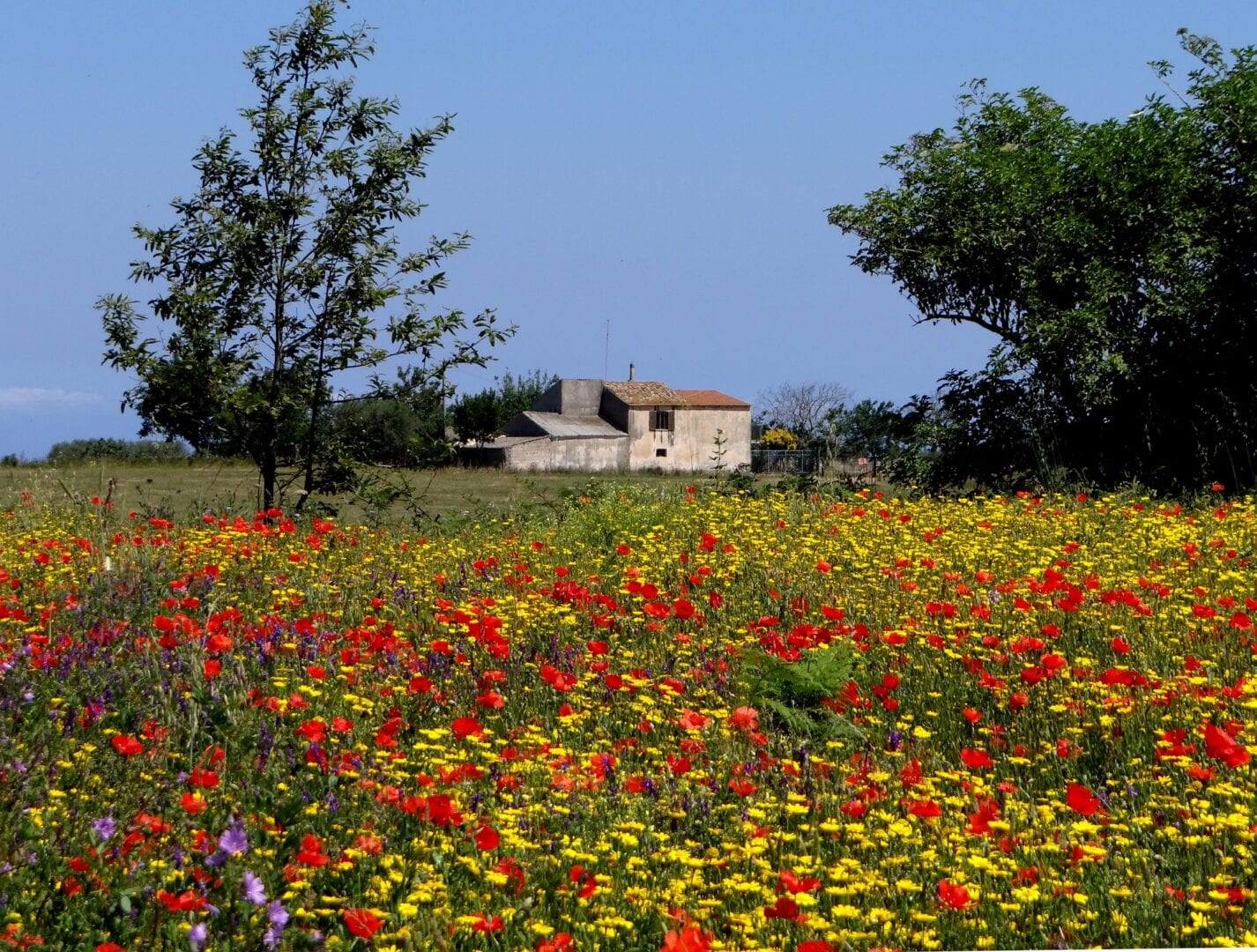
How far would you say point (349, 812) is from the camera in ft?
12.7

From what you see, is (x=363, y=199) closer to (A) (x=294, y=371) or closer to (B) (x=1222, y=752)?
(A) (x=294, y=371)

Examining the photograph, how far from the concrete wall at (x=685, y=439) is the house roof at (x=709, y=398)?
1.54ft

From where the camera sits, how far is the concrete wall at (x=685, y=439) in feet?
232

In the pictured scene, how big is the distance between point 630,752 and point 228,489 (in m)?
16.7

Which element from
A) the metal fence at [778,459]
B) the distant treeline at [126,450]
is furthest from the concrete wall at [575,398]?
the distant treeline at [126,450]

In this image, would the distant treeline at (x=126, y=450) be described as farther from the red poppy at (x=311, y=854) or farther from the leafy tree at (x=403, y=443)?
the red poppy at (x=311, y=854)

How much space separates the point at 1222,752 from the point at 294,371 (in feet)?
39.8

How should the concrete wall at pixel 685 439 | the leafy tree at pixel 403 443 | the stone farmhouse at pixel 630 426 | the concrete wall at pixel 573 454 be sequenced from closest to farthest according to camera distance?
the leafy tree at pixel 403 443 < the concrete wall at pixel 573 454 < the stone farmhouse at pixel 630 426 < the concrete wall at pixel 685 439

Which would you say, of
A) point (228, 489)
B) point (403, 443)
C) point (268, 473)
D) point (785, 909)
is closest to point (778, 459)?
point (228, 489)

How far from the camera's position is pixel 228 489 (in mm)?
20078

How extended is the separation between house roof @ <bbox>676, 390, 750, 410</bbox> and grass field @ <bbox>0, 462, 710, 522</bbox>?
608 inches

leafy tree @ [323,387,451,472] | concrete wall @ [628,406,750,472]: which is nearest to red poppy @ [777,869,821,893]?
leafy tree @ [323,387,451,472]

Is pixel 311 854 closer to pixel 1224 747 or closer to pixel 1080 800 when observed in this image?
pixel 1080 800

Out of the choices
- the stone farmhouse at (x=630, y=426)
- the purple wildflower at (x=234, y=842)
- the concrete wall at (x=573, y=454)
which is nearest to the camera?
the purple wildflower at (x=234, y=842)
